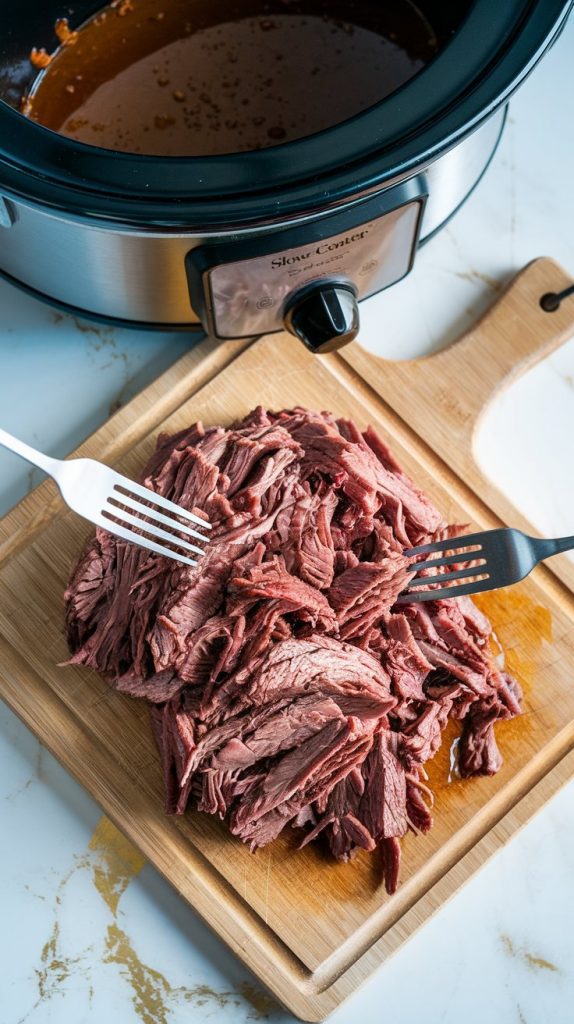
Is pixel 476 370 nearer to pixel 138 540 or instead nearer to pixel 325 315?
pixel 325 315

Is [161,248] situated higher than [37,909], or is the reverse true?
[161,248]

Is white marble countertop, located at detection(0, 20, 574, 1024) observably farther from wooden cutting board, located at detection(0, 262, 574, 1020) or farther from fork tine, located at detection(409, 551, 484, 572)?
fork tine, located at detection(409, 551, 484, 572)

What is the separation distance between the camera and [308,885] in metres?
1.87

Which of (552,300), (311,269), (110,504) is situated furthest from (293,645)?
(552,300)

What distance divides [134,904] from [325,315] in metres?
Answer: 1.26

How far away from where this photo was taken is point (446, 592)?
1.85 m

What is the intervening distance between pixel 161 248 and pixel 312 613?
716mm

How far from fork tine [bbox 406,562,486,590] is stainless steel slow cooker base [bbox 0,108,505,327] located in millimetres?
611

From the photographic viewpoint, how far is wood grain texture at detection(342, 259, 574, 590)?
210 centimetres

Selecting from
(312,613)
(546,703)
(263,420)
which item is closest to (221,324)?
(263,420)

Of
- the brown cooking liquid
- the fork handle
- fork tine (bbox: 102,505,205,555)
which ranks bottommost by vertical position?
fork tine (bbox: 102,505,205,555)

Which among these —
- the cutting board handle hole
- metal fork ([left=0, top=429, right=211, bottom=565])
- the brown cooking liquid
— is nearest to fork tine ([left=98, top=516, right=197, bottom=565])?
metal fork ([left=0, top=429, right=211, bottom=565])

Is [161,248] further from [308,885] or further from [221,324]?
[308,885]

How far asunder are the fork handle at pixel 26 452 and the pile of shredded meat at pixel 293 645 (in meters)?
0.25
